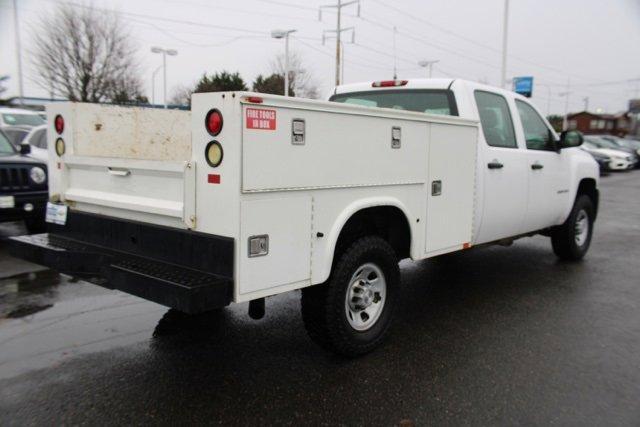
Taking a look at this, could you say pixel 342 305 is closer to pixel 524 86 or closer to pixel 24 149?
pixel 24 149

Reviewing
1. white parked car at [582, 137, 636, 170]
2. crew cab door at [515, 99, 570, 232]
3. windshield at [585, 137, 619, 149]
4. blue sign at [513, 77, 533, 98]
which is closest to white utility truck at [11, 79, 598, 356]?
crew cab door at [515, 99, 570, 232]

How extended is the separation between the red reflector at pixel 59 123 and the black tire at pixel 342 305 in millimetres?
2136

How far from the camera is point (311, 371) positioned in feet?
12.1

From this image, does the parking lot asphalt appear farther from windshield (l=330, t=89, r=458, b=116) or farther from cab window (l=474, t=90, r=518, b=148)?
windshield (l=330, t=89, r=458, b=116)

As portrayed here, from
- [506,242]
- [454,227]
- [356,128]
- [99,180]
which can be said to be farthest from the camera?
[506,242]

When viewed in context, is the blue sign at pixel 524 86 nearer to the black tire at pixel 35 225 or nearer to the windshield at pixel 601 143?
the windshield at pixel 601 143

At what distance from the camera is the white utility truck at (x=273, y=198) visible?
296cm

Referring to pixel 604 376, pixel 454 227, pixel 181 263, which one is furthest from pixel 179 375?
pixel 604 376

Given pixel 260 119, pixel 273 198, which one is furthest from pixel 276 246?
pixel 260 119

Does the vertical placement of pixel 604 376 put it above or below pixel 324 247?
below

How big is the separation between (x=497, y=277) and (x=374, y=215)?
3.01 m

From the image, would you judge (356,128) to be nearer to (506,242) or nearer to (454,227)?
(454,227)

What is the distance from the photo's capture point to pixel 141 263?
3350 millimetres

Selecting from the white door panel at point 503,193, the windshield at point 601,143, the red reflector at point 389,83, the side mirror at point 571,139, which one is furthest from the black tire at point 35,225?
the windshield at point 601,143
